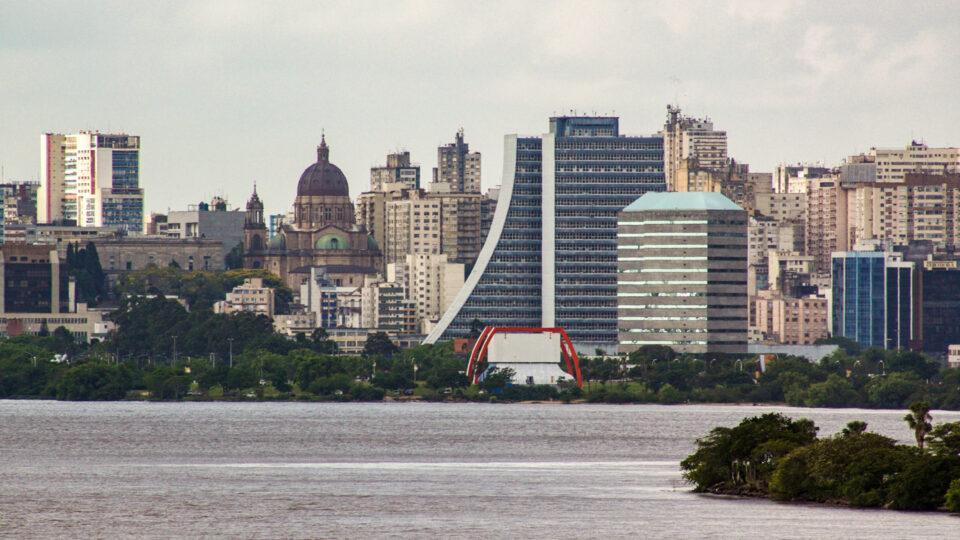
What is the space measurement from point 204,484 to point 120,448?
37948mm

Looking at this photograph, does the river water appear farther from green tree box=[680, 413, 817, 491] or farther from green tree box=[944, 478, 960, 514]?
green tree box=[680, 413, 817, 491]

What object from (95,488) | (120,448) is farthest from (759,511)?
(120,448)

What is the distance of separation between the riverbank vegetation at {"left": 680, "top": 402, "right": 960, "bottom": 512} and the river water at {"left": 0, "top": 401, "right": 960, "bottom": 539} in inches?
58.2

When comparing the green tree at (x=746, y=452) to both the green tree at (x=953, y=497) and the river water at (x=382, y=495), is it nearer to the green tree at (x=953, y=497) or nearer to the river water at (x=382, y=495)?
the river water at (x=382, y=495)

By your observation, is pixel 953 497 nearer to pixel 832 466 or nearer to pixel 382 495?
pixel 832 466

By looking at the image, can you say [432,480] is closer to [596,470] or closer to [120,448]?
[596,470]

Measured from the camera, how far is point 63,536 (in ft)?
377

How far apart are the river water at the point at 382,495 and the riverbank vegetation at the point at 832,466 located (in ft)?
4.85

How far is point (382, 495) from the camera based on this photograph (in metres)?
137

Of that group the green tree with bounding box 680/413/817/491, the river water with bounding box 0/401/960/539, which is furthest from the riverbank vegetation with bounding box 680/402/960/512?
the river water with bounding box 0/401/960/539

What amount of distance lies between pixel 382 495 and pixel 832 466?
27786 mm

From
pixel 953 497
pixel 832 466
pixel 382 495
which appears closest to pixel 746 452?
pixel 832 466

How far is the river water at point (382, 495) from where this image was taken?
381ft

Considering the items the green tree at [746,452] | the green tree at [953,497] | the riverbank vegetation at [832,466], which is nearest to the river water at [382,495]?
the green tree at [953,497]
